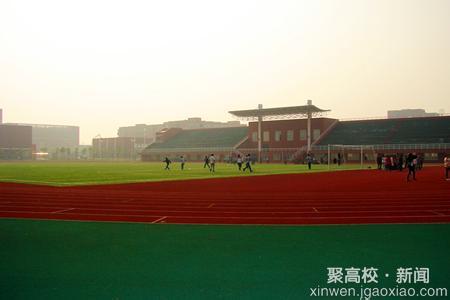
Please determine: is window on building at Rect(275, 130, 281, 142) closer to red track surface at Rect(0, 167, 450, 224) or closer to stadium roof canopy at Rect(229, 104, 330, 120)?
stadium roof canopy at Rect(229, 104, 330, 120)

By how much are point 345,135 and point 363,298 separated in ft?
256

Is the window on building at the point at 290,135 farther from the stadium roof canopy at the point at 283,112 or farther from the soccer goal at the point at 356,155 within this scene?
the soccer goal at the point at 356,155

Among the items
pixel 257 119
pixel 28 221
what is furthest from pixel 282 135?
pixel 28 221

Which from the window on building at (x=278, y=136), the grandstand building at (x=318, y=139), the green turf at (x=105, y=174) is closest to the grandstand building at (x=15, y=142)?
the grandstand building at (x=318, y=139)

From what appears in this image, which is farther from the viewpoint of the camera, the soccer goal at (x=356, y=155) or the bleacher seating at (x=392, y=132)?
the soccer goal at (x=356, y=155)

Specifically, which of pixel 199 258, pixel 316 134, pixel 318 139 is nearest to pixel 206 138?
pixel 316 134

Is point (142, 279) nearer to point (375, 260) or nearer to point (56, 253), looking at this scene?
point (56, 253)

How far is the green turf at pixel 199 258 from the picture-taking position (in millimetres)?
5727

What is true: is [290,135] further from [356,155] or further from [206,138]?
[206,138]

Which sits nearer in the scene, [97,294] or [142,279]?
[97,294]

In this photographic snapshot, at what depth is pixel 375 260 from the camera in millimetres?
6930

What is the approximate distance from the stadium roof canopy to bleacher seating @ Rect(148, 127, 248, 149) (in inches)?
262

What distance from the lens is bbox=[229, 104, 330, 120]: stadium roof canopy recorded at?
81625 millimetres

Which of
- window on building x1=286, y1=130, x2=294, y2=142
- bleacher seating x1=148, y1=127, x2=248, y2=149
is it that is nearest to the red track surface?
window on building x1=286, y1=130, x2=294, y2=142
